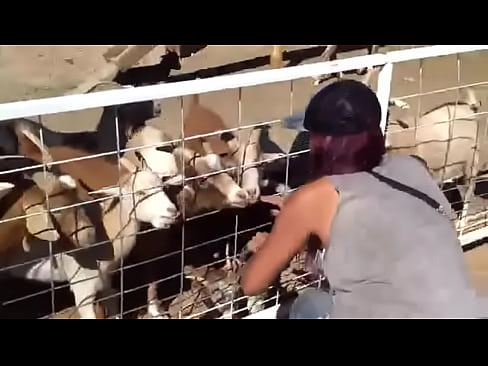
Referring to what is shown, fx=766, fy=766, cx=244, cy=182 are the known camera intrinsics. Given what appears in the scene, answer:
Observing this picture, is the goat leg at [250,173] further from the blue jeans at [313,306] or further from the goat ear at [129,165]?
the blue jeans at [313,306]

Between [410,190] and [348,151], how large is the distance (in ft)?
0.72

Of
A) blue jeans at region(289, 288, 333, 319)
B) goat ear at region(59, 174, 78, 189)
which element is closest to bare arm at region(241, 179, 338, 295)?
blue jeans at region(289, 288, 333, 319)

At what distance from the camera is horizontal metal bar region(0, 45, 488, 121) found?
7.30 ft

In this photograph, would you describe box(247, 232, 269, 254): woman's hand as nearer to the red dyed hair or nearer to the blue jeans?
the blue jeans

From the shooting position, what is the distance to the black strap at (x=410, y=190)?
229 centimetres

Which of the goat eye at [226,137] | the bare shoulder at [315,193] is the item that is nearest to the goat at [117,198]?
the goat eye at [226,137]

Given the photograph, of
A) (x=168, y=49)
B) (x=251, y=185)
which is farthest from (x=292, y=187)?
(x=168, y=49)

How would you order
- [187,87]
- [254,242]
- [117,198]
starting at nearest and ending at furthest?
1. [187,87]
2. [117,198]
3. [254,242]

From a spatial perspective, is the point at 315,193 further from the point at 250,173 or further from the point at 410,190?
the point at 250,173

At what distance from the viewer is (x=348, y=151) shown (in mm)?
2316

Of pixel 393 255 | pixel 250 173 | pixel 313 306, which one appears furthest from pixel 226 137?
pixel 393 255

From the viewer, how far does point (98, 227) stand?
121 inches

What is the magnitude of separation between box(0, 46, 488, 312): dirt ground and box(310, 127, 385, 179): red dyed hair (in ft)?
8.98

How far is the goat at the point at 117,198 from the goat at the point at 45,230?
0.07m
